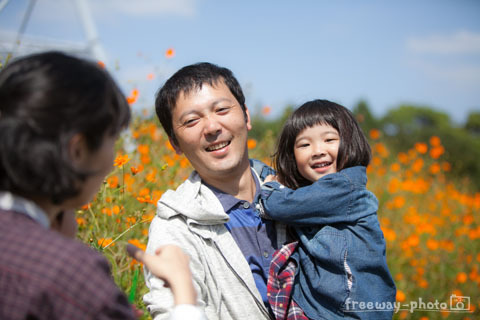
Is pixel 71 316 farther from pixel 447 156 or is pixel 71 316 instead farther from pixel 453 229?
pixel 447 156

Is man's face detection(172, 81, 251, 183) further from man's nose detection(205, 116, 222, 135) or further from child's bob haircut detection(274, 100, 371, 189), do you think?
child's bob haircut detection(274, 100, 371, 189)

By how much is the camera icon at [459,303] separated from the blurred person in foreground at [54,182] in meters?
3.14

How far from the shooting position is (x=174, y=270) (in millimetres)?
941

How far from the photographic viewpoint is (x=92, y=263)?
2.58 ft

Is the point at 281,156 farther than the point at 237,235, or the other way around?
the point at 281,156

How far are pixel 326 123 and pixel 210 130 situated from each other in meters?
0.53

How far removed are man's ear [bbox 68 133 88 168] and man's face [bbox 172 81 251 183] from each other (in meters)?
0.87

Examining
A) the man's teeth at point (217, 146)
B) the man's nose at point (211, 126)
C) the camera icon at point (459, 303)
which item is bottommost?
the camera icon at point (459, 303)

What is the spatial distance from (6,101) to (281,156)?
1360mm

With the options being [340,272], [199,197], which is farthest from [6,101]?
[340,272]

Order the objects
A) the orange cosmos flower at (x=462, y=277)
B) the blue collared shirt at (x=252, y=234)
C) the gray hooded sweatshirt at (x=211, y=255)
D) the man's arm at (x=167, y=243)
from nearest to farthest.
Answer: the man's arm at (x=167, y=243)
the gray hooded sweatshirt at (x=211, y=255)
the blue collared shirt at (x=252, y=234)
the orange cosmos flower at (x=462, y=277)

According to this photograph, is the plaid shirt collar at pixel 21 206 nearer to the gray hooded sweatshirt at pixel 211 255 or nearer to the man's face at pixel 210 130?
the gray hooded sweatshirt at pixel 211 255

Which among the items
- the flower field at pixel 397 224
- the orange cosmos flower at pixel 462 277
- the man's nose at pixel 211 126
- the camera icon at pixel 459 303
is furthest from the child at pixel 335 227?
the orange cosmos flower at pixel 462 277

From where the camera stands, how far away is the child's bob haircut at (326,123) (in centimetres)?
181
